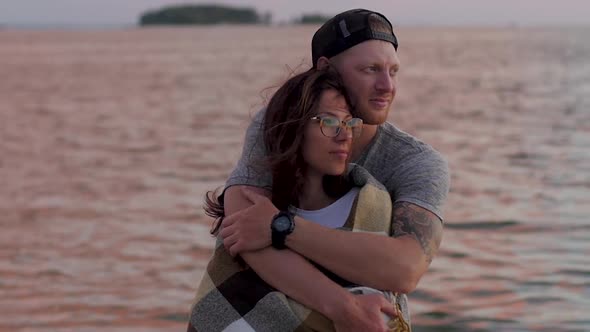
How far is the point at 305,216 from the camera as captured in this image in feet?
12.0

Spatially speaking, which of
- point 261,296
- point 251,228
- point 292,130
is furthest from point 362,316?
point 292,130

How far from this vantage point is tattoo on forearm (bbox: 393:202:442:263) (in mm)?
3619

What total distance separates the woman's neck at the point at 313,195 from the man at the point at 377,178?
16cm

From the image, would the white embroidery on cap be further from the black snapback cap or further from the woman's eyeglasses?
the woman's eyeglasses

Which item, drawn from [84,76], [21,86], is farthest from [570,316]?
[84,76]

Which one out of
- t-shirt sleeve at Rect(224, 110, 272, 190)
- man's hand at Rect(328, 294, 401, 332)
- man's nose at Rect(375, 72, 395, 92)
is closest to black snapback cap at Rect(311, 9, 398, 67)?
man's nose at Rect(375, 72, 395, 92)

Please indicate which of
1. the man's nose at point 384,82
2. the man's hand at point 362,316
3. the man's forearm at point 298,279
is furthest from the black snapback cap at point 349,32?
the man's hand at point 362,316

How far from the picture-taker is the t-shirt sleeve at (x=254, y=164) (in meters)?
3.80

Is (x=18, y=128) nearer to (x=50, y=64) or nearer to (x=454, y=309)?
(x=454, y=309)

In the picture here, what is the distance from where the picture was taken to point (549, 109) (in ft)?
72.2

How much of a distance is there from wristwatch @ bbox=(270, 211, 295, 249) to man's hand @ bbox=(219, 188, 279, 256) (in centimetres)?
2

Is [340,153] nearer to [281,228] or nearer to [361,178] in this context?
[361,178]

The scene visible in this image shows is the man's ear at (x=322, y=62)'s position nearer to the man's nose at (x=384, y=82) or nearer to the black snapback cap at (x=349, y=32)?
the black snapback cap at (x=349, y=32)

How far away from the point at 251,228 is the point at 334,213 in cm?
31
